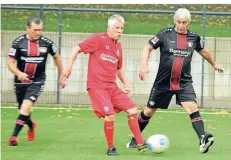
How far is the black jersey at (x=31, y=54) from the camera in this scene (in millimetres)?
11047

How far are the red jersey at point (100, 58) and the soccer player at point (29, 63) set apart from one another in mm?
1106

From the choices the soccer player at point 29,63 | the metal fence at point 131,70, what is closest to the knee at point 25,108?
the soccer player at point 29,63

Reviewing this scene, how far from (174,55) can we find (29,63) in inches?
85.2

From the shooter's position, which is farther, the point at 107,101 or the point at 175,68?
the point at 175,68

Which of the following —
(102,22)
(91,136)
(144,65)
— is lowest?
(91,136)

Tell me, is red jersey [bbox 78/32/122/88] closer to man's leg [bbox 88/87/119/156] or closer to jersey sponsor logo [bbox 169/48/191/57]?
man's leg [bbox 88/87/119/156]

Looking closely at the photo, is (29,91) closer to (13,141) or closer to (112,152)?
(13,141)

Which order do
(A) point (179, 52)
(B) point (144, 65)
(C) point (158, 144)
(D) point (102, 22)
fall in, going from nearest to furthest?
(C) point (158, 144), (B) point (144, 65), (A) point (179, 52), (D) point (102, 22)

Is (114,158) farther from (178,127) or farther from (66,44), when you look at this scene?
(66,44)

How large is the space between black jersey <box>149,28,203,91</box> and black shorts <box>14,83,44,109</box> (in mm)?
1821

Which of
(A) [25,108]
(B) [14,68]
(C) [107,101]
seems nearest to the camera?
(C) [107,101]

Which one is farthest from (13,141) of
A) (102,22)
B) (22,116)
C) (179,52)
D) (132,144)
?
(102,22)

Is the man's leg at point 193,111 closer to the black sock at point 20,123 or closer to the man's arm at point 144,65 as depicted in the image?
the man's arm at point 144,65

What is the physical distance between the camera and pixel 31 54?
11062 millimetres
